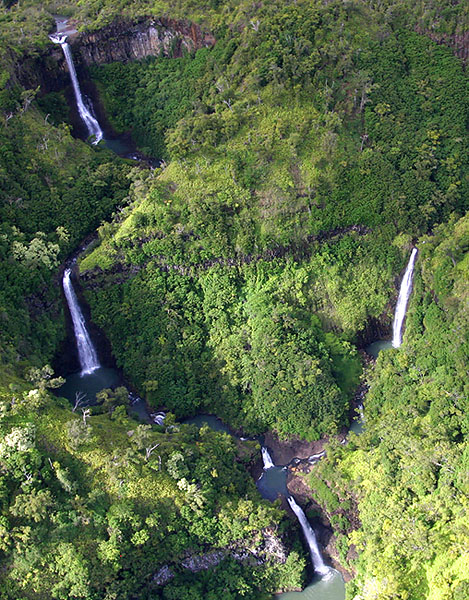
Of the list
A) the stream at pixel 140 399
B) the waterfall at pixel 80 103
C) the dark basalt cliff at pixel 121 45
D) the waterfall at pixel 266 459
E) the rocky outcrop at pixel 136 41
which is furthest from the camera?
the waterfall at pixel 80 103

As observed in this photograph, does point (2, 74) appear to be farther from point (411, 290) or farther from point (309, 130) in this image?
point (411, 290)

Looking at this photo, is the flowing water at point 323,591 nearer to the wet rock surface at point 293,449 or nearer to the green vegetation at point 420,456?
the green vegetation at point 420,456

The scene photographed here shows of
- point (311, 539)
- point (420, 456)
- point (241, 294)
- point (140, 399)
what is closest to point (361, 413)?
point (420, 456)

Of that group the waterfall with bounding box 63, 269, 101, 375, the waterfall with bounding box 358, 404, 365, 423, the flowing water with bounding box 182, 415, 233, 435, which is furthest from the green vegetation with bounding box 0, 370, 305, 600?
the waterfall with bounding box 358, 404, 365, 423

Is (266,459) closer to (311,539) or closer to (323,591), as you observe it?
(311,539)

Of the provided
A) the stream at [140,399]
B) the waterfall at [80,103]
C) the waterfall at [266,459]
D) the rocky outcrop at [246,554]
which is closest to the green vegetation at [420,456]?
the stream at [140,399]

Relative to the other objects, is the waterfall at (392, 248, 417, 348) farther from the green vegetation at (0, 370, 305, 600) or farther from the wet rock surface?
the green vegetation at (0, 370, 305, 600)

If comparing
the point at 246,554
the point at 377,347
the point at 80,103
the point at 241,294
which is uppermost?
the point at 80,103
